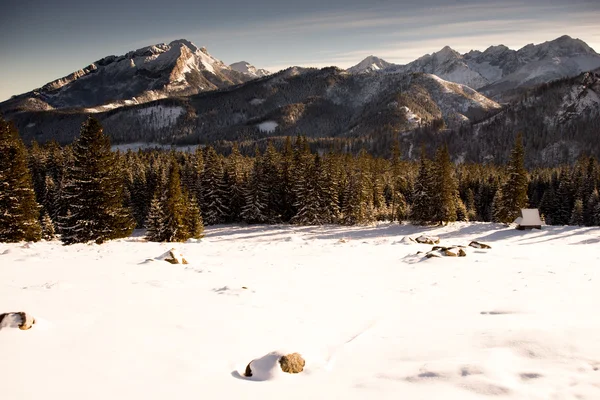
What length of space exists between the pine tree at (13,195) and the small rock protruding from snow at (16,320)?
23677 millimetres

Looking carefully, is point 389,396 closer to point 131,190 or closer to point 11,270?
point 11,270

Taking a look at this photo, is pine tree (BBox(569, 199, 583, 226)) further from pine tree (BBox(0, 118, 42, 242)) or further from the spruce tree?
pine tree (BBox(0, 118, 42, 242))

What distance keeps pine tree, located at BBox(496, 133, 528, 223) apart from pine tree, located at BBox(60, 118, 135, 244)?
4996 centimetres

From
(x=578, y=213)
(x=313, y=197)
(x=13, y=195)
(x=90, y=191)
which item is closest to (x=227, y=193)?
(x=313, y=197)

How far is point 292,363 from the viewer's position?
8016 mm

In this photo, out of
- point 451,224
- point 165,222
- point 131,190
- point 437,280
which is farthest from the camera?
point 131,190

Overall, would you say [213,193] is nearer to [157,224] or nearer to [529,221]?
[157,224]

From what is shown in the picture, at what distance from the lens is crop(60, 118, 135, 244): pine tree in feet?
90.7

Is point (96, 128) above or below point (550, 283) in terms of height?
above

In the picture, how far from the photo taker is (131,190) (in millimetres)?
73125

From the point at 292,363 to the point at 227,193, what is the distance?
183 feet

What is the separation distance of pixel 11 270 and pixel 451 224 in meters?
50.1

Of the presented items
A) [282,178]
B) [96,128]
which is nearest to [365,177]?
[282,178]

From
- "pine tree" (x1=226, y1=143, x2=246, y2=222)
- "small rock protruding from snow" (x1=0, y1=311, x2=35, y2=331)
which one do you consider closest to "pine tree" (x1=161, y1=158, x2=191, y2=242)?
"pine tree" (x1=226, y1=143, x2=246, y2=222)
